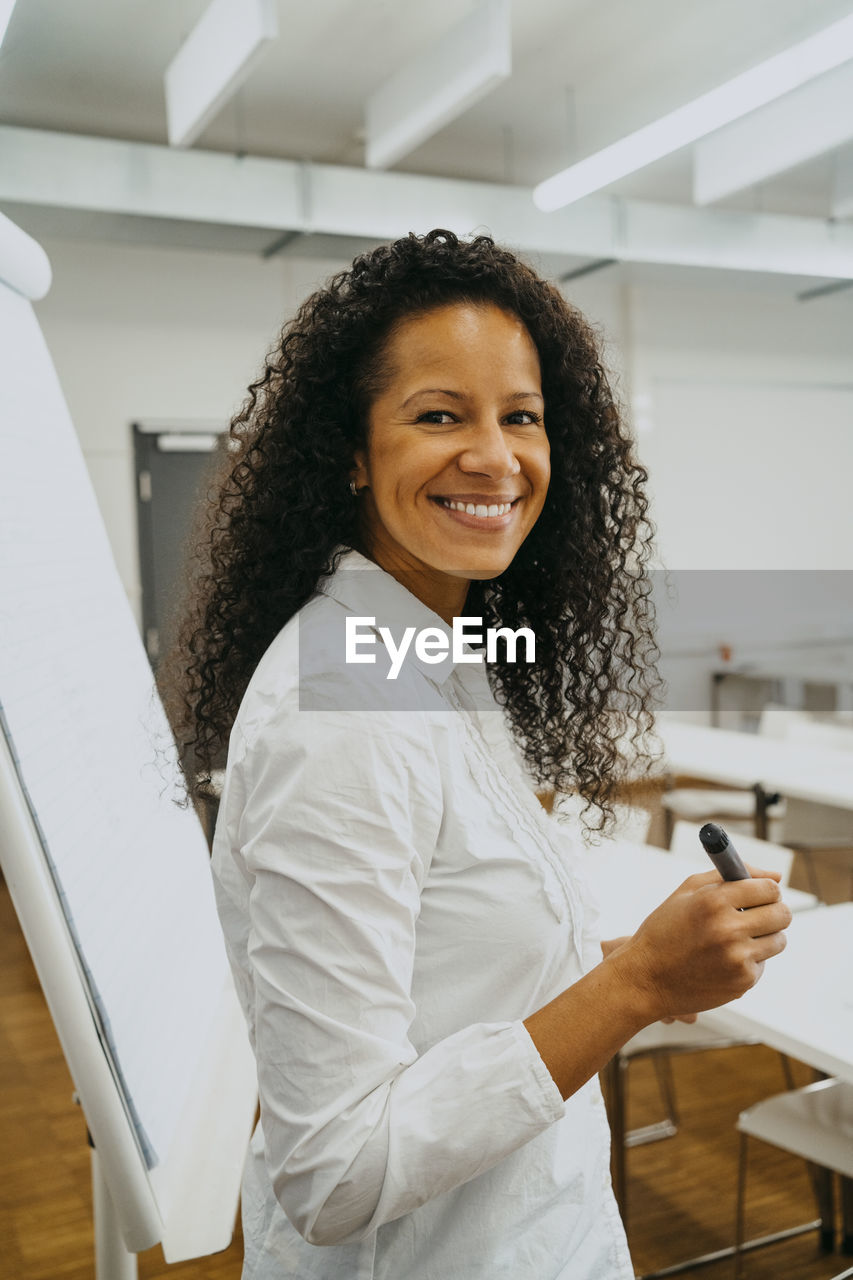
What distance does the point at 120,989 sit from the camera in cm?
→ 97

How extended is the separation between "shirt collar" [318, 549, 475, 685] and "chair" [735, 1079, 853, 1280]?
57.0 inches

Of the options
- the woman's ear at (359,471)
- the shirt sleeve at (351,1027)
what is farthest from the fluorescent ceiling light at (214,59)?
the shirt sleeve at (351,1027)

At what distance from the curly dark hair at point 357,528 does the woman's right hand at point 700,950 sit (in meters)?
0.44

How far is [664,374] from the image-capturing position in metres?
8.01

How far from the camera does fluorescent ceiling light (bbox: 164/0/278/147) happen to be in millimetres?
3826

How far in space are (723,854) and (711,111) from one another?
4.04m

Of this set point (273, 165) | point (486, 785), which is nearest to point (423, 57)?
point (273, 165)

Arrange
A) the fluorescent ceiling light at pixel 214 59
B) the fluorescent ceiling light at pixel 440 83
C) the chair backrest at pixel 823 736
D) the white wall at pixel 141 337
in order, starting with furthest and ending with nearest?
the white wall at pixel 141 337 < the chair backrest at pixel 823 736 < the fluorescent ceiling light at pixel 440 83 < the fluorescent ceiling light at pixel 214 59

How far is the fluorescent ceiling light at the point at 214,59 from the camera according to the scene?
3.83 meters

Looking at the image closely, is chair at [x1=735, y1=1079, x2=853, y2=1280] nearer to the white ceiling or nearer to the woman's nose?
the woman's nose

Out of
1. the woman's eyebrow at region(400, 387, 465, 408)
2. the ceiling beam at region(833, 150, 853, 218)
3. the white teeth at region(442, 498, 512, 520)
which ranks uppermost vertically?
the ceiling beam at region(833, 150, 853, 218)

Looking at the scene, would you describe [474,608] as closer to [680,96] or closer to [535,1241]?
[535,1241]

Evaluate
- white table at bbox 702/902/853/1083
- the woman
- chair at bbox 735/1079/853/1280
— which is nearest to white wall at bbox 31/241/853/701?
white table at bbox 702/902/853/1083

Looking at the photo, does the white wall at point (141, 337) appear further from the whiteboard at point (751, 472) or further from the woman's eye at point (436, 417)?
the woman's eye at point (436, 417)
